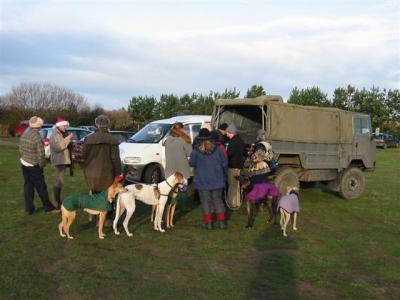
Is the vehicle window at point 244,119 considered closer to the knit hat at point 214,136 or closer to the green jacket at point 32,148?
the knit hat at point 214,136

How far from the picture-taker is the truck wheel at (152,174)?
12.0 meters

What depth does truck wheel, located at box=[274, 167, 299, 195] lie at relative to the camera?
10.5m

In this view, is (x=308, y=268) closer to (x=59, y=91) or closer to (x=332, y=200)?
(x=332, y=200)

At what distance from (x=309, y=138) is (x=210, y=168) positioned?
4010 millimetres

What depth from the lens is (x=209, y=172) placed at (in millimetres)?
7980

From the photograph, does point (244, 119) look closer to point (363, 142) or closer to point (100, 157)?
point (363, 142)

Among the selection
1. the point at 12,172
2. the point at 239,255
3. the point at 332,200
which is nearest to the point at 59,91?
the point at 12,172

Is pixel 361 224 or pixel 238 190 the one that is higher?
pixel 238 190

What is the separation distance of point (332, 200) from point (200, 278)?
7.52 metres

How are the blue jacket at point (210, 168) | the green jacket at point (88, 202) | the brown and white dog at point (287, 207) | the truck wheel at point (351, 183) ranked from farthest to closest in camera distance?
the truck wheel at point (351, 183) < the blue jacket at point (210, 168) < the brown and white dog at point (287, 207) < the green jacket at point (88, 202)

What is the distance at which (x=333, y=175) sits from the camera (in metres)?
11.9

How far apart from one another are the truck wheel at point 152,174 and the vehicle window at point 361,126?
5.21 meters

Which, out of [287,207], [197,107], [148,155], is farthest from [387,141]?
[287,207]

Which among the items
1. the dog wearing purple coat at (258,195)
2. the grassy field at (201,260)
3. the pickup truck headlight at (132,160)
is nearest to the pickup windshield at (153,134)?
the pickup truck headlight at (132,160)
